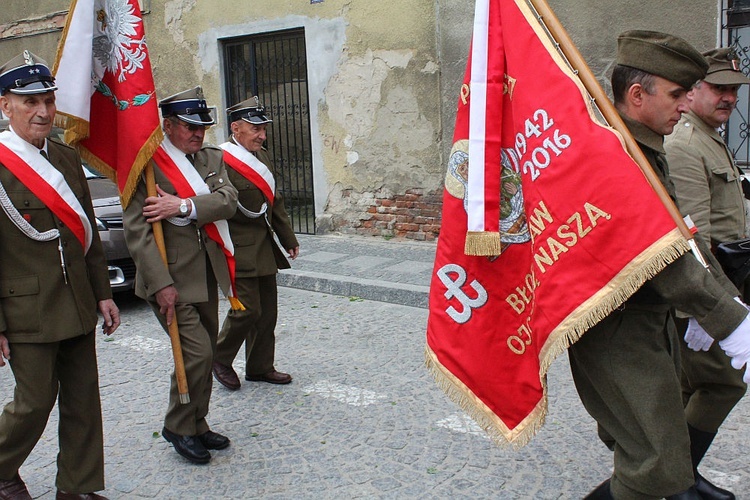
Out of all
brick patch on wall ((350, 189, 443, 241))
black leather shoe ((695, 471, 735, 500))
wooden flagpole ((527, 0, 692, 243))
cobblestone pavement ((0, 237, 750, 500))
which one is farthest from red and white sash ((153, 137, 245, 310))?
brick patch on wall ((350, 189, 443, 241))

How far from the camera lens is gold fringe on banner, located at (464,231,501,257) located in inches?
103

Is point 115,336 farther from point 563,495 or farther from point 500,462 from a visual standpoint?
point 563,495

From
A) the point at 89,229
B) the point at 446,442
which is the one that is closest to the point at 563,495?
the point at 446,442

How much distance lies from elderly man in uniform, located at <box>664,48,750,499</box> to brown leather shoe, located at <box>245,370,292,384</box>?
2.63 metres

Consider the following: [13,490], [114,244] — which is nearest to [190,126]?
[13,490]

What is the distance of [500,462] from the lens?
3.77 meters

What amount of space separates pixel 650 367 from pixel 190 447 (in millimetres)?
2461

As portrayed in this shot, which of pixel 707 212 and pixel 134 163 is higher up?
pixel 134 163

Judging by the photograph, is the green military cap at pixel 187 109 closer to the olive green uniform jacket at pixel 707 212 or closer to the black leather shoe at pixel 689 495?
the olive green uniform jacket at pixel 707 212

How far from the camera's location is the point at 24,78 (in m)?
3.16

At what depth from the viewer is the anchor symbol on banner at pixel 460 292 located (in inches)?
109

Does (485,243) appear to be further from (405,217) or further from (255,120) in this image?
(405,217)

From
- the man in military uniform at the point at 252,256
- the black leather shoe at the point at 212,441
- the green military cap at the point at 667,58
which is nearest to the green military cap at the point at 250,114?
the man in military uniform at the point at 252,256

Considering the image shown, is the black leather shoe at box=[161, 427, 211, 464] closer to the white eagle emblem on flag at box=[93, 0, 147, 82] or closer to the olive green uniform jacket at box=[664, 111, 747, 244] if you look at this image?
the white eagle emblem on flag at box=[93, 0, 147, 82]
